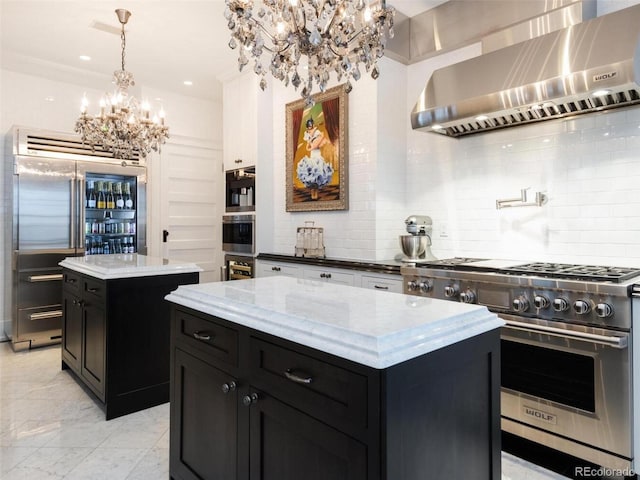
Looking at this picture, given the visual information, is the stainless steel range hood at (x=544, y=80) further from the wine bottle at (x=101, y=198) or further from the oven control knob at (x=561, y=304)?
the wine bottle at (x=101, y=198)

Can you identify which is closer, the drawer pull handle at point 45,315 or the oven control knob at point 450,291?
the oven control knob at point 450,291

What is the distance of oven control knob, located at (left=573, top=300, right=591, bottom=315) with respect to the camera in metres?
2.02

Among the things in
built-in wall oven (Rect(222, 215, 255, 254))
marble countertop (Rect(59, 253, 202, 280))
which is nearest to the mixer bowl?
marble countertop (Rect(59, 253, 202, 280))

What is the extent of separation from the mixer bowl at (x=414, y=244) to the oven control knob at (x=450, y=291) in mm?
785

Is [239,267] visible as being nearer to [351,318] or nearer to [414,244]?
[414,244]

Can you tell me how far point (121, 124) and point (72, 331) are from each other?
64.8 inches

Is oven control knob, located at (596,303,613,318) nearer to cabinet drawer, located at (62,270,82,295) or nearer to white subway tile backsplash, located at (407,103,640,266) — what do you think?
white subway tile backsplash, located at (407,103,640,266)

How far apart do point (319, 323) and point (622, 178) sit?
2445mm

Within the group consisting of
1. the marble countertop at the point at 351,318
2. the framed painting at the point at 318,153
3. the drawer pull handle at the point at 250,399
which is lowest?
the drawer pull handle at the point at 250,399

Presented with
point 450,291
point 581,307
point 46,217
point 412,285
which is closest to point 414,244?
point 412,285

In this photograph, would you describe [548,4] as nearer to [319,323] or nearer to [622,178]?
[622,178]

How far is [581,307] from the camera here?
6.68 feet

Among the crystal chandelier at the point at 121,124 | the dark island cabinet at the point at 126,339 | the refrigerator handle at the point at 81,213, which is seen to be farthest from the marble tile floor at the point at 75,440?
the crystal chandelier at the point at 121,124

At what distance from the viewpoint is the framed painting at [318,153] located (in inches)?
149
